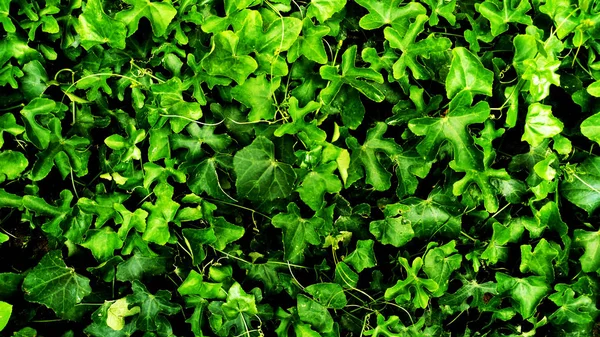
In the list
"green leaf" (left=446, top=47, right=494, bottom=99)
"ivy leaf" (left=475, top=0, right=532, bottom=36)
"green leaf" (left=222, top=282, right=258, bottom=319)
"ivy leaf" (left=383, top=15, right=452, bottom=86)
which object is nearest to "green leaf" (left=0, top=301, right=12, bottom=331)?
"green leaf" (left=222, top=282, right=258, bottom=319)

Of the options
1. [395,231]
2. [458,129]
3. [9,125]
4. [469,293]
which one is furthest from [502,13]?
[9,125]

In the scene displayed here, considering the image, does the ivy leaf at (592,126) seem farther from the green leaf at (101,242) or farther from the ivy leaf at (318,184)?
the green leaf at (101,242)

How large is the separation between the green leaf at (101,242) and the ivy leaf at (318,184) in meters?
0.79

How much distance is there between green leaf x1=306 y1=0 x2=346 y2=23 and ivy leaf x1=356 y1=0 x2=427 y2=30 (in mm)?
91

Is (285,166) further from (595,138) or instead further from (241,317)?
(595,138)

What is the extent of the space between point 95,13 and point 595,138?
2.07 m

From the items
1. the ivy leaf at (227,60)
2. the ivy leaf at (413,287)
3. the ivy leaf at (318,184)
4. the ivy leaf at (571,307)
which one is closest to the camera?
the ivy leaf at (227,60)

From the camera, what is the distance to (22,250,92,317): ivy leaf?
7.40ft

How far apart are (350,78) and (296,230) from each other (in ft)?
2.22

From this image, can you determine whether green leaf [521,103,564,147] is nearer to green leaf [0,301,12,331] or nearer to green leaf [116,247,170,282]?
green leaf [116,247,170,282]

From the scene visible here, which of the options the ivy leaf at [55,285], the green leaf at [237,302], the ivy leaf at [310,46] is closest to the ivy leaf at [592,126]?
the ivy leaf at [310,46]

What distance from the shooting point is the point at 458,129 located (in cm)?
213

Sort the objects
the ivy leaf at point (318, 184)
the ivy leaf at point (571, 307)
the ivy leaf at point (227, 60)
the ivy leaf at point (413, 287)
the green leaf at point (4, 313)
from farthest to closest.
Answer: the ivy leaf at point (571, 307)
the ivy leaf at point (413, 287)
the ivy leaf at point (318, 184)
the ivy leaf at point (227, 60)
the green leaf at point (4, 313)

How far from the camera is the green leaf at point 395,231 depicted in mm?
2357
